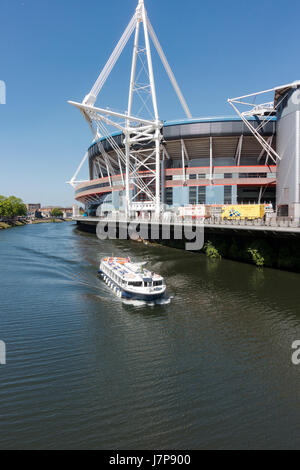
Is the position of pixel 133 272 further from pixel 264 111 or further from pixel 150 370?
pixel 264 111

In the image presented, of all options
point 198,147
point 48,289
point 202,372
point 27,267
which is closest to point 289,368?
point 202,372

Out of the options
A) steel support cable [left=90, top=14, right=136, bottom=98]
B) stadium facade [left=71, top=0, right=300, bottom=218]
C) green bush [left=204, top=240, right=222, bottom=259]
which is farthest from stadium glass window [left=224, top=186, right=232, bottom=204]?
steel support cable [left=90, top=14, right=136, bottom=98]

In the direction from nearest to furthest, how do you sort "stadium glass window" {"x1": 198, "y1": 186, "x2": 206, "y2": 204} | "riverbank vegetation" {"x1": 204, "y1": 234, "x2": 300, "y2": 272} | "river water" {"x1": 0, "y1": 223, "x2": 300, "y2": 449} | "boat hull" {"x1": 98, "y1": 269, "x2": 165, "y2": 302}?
"river water" {"x1": 0, "y1": 223, "x2": 300, "y2": 449} → "boat hull" {"x1": 98, "y1": 269, "x2": 165, "y2": 302} → "riverbank vegetation" {"x1": 204, "y1": 234, "x2": 300, "y2": 272} → "stadium glass window" {"x1": 198, "y1": 186, "x2": 206, "y2": 204}

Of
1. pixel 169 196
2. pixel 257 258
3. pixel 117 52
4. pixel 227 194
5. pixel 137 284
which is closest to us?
pixel 137 284

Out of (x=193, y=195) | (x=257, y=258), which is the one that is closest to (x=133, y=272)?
(x=257, y=258)

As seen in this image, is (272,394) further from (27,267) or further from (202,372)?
(27,267)

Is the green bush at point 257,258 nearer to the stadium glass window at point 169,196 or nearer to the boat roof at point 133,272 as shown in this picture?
the boat roof at point 133,272

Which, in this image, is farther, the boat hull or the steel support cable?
the steel support cable

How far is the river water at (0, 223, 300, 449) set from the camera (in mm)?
10172

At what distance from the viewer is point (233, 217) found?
48.2 metres

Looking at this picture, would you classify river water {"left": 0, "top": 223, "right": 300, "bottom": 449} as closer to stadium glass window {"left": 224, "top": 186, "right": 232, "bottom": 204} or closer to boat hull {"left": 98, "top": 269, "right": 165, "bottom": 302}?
boat hull {"left": 98, "top": 269, "right": 165, "bottom": 302}

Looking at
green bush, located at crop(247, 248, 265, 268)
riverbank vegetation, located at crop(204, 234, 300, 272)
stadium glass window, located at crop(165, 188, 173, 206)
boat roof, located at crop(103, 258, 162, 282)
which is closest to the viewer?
boat roof, located at crop(103, 258, 162, 282)

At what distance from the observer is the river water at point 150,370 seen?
10172 millimetres

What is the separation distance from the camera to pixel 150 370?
45.9ft
